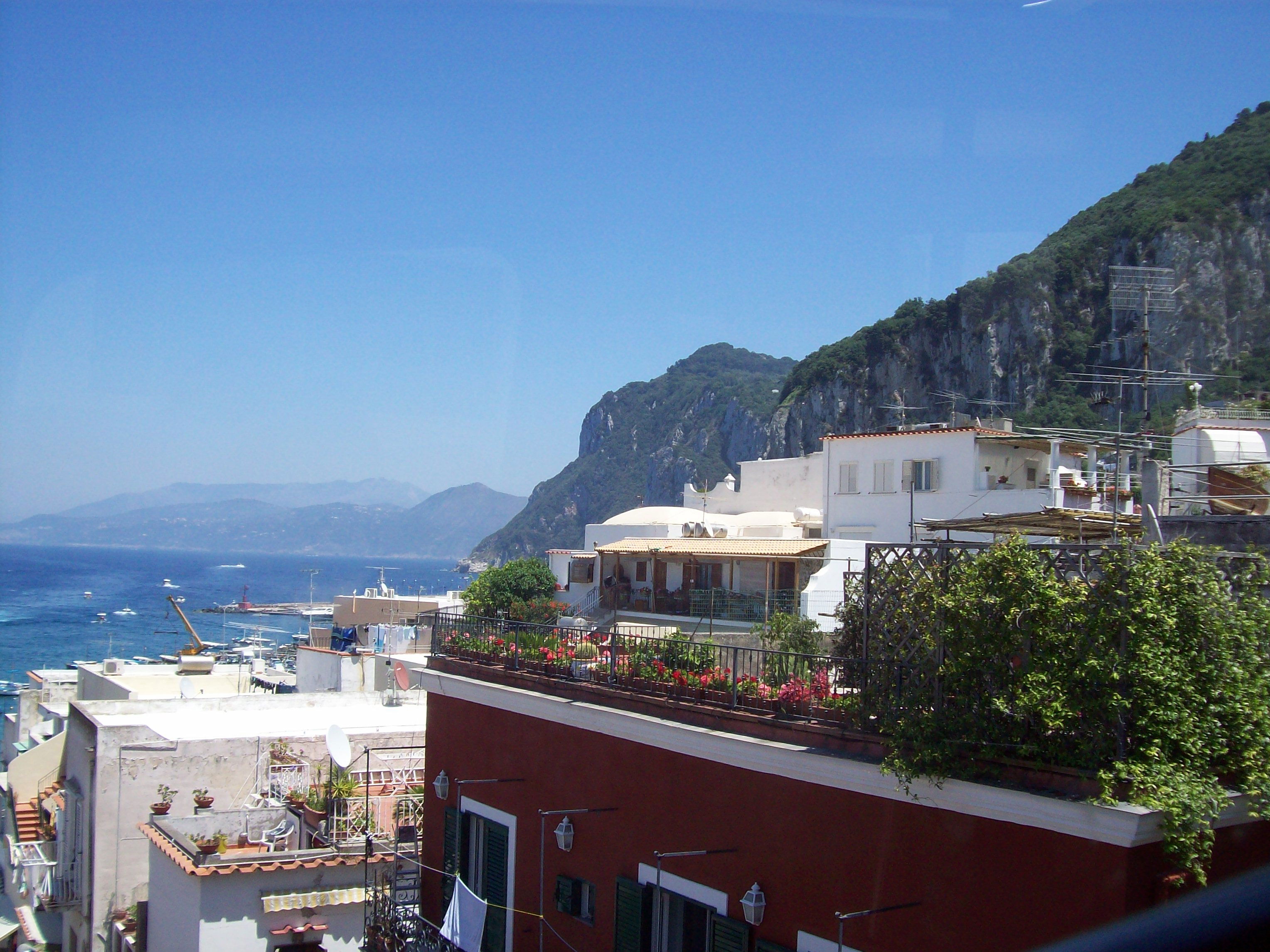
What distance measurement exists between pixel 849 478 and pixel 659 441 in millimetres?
109829

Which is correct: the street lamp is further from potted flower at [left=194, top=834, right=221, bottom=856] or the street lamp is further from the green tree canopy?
the green tree canopy

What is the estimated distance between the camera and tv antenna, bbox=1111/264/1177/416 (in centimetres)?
1268

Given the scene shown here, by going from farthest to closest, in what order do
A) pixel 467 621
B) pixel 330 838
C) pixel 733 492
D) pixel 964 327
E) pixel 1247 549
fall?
pixel 964 327 < pixel 733 492 < pixel 330 838 < pixel 467 621 < pixel 1247 549

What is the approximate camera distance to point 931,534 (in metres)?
17.4

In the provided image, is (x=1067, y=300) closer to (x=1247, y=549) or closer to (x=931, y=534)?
(x=931, y=534)

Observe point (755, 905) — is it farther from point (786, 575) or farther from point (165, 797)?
point (786, 575)

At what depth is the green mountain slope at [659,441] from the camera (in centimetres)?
12344

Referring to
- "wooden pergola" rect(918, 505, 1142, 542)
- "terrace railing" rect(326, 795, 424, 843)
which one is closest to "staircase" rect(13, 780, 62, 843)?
"terrace railing" rect(326, 795, 424, 843)

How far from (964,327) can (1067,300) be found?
13.0 meters

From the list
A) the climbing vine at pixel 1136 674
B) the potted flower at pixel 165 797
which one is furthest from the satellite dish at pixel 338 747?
the climbing vine at pixel 1136 674

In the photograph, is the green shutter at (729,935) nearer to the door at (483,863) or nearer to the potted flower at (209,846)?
the door at (483,863)

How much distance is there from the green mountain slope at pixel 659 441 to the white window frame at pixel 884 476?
8503 cm

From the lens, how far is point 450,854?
37.4 feet

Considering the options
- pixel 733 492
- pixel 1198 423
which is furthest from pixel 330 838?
pixel 733 492
